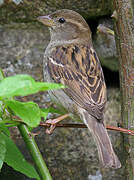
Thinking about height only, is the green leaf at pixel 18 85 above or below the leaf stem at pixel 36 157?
above

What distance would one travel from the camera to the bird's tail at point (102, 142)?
1.58m

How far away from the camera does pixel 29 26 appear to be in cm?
266

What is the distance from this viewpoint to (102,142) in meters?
1.72

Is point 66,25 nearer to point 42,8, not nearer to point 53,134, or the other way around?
point 42,8

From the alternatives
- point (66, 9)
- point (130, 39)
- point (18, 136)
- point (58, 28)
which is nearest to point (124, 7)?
point (130, 39)

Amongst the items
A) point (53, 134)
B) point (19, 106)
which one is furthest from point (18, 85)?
point (53, 134)

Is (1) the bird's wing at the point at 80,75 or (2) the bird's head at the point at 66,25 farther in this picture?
(2) the bird's head at the point at 66,25

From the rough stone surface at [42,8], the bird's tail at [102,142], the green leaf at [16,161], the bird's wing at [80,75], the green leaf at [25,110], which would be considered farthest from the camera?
the rough stone surface at [42,8]

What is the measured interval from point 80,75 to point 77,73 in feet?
0.08

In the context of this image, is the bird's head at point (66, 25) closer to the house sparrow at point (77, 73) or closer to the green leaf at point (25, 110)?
the house sparrow at point (77, 73)

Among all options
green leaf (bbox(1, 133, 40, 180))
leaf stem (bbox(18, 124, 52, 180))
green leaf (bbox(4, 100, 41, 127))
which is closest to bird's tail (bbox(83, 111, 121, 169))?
leaf stem (bbox(18, 124, 52, 180))

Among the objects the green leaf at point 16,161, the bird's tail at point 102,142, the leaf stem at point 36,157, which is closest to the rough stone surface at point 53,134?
the bird's tail at point 102,142

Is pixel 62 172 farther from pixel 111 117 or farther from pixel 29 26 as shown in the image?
pixel 29 26

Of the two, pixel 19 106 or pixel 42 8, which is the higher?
pixel 19 106
